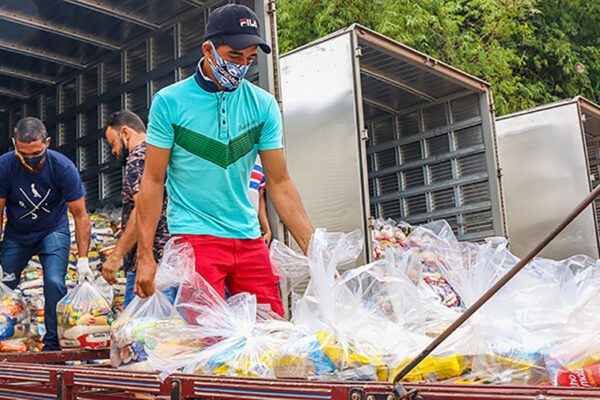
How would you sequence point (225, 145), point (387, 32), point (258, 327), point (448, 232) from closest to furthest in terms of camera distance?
1. point (258, 327)
2. point (448, 232)
3. point (225, 145)
4. point (387, 32)

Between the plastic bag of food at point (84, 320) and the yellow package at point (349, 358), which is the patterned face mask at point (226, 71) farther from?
the plastic bag of food at point (84, 320)

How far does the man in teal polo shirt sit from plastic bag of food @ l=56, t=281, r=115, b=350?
1164 mm

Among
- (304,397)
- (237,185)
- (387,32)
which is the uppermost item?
(387,32)

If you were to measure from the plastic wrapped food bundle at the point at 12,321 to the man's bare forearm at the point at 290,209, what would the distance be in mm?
1890

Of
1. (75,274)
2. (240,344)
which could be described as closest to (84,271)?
(75,274)

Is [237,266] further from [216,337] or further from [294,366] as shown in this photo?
[294,366]

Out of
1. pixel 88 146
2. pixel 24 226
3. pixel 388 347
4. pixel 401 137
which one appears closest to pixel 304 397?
pixel 388 347

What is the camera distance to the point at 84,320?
3879 mm

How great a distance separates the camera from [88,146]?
6.49m

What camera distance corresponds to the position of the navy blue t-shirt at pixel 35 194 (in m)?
4.43

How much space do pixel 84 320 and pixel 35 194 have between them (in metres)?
1.02

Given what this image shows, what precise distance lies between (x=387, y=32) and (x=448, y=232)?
9.91 meters

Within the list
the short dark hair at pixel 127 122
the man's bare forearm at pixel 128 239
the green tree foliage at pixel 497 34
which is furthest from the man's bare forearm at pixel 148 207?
the green tree foliage at pixel 497 34

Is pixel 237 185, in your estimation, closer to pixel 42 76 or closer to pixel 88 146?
pixel 88 146
